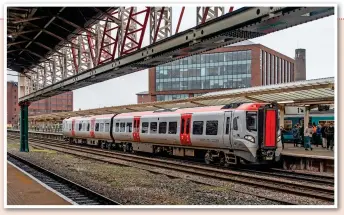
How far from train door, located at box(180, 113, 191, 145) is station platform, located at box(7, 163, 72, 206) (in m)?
7.05

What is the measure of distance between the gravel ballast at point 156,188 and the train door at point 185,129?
2619 millimetres

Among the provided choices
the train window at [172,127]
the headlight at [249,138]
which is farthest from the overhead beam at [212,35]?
the train window at [172,127]

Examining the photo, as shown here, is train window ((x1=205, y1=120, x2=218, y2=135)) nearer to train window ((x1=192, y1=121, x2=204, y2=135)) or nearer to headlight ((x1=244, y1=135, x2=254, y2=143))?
train window ((x1=192, y1=121, x2=204, y2=135))

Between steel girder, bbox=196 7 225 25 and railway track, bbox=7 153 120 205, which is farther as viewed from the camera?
railway track, bbox=7 153 120 205

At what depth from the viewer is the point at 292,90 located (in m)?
15.1

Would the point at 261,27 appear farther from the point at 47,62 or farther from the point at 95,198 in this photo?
the point at 47,62

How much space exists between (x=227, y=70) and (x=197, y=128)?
1135 inches

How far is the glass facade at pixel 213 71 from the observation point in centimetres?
4438

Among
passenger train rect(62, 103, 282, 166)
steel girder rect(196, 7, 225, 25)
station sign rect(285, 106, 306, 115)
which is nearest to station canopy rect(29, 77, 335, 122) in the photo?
passenger train rect(62, 103, 282, 166)

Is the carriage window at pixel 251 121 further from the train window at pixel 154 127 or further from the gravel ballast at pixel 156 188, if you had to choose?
the train window at pixel 154 127

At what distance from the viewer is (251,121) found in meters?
15.8

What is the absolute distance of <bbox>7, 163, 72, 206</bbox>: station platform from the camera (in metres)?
10.2

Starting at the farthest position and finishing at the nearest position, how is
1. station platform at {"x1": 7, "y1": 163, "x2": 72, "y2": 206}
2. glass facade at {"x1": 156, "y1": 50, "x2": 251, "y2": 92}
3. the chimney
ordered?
1. glass facade at {"x1": 156, "y1": 50, "x2": 251, "y2": 92}
2. the chimney
3. station platform at {"x1": 7, "y1": 163, "x2": 72, "y2": 206}

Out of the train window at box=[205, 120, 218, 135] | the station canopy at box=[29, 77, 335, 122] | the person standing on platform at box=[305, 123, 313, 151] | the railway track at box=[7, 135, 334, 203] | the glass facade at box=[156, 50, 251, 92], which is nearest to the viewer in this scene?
the railway track at box=[7, 135, 334, 203]
